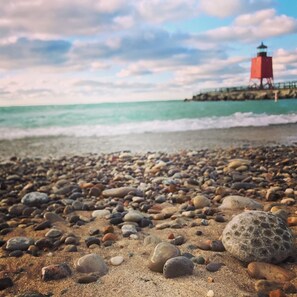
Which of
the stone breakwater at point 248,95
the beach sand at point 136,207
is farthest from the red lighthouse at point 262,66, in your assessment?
the beach sand at point 136,207

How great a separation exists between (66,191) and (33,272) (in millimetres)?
2579

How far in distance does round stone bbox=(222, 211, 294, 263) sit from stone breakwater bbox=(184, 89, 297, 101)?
55840 mm

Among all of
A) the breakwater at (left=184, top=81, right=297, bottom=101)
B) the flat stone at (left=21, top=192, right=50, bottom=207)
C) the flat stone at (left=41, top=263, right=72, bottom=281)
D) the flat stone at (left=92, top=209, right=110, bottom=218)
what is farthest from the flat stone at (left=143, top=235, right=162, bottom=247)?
the breakwater at (left=184, top=81, right=297, bottom=101)

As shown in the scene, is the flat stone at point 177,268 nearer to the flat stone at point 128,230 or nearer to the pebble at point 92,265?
the pebble at point 92,265

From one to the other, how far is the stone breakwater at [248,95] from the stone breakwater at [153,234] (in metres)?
52.7

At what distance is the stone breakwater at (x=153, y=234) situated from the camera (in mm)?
2398

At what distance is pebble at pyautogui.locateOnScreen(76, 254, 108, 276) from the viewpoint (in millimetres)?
2588

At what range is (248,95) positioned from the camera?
58469 millimetres

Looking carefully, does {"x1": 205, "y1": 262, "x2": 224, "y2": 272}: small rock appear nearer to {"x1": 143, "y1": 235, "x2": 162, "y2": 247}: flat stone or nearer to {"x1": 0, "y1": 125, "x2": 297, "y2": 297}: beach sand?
{"x1": 0, "y1": 125, "x2": 297, "y2": 297}: beach sand

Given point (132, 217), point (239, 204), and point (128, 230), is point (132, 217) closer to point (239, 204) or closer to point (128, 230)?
point (128, 230)

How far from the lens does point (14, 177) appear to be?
6371 millimetres

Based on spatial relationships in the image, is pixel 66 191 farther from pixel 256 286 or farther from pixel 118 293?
pixel 256 286

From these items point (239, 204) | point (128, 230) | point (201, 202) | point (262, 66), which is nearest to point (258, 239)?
point (128, 230)

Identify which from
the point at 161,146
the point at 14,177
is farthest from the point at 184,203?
the point at 161,146
